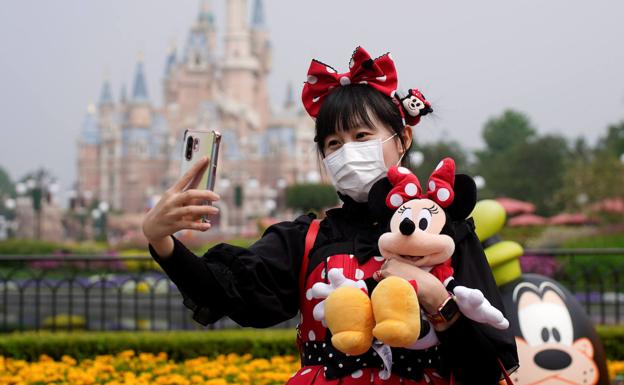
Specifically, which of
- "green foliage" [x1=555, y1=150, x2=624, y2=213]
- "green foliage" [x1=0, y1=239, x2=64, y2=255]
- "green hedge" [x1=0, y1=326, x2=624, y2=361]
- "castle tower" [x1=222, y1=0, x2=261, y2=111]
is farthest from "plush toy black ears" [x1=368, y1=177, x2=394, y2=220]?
"castle tower" [x1=222, y1=0, x2=261, y2=111]

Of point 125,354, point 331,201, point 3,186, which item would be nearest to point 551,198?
point 331,201

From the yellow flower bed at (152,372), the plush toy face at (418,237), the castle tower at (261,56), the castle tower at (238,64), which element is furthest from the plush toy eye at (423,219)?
the castle tower at (261,56)

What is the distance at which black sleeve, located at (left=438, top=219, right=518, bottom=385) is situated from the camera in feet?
7.97

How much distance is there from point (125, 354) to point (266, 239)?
4.66 m

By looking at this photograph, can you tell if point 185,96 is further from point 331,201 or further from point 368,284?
point 368,284

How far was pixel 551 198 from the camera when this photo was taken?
184ft

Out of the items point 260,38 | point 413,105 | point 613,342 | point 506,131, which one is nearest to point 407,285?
point 413,105

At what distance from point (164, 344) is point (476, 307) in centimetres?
554

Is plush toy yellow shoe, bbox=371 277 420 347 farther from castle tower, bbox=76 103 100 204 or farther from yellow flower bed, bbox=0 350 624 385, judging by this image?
castle tower, bbox=76 103 100 204

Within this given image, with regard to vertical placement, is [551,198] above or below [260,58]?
below

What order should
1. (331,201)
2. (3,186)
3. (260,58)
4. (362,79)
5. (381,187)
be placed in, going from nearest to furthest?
(381,187)
(362,79)
(331,201)
(260,58)
(3,186)

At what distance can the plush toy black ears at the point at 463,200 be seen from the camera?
101 inches

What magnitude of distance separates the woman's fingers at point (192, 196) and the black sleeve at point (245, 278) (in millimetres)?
177

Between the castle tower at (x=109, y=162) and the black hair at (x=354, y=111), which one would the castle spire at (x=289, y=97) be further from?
the black hair at (x=354, y=111)
